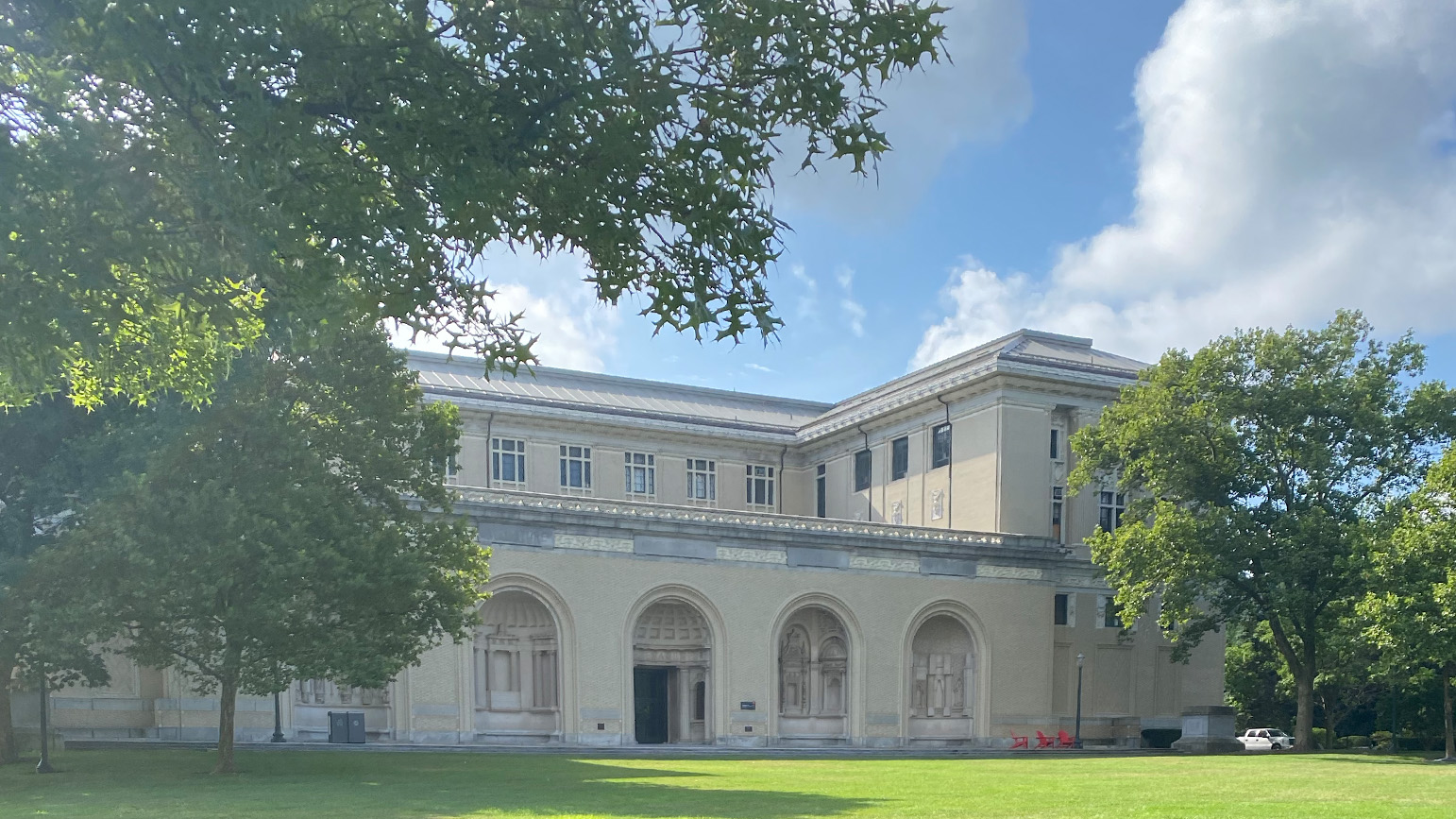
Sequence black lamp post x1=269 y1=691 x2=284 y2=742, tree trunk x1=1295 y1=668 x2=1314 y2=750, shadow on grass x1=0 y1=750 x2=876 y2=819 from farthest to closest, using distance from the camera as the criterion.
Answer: tree trunk x1=1295 y1=668 x2=1314 y2=750 → black lamp post x1=269 y1=691 x2=284 y2=742 → shadow on grass x1=0 y1=750 x2=876 y2=819

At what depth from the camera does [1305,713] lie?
1886 inches

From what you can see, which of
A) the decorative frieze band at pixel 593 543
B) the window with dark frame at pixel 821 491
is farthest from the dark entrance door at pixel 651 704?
the window with dark frame at pixel 821 491

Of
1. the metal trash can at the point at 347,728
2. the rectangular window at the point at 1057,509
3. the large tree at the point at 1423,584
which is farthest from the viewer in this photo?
the rectangular window at the point at 1057,509

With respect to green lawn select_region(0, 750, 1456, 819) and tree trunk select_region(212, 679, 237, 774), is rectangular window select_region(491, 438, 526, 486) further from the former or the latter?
tree trunk select_region(212, 679, 237, 774)

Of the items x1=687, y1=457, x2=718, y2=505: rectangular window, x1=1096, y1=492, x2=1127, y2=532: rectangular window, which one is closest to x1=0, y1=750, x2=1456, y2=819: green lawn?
x1=1096, y1=492, x2=1127, y2=532: rectangular window

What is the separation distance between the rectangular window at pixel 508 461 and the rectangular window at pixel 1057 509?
21160 millimetres

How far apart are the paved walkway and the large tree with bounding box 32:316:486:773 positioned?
7.16 metres

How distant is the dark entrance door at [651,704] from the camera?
51719mm

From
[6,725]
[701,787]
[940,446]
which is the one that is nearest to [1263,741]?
[940,446]

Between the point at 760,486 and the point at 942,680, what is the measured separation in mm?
13992

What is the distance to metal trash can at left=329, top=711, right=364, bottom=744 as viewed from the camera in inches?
1682

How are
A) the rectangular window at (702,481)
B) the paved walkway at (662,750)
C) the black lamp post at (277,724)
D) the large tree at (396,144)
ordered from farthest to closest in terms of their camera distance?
the rectangular window at (702,481)
the black lamp post at (277,724)
the paved walkway at (662,750)
the large tree at (396,144)

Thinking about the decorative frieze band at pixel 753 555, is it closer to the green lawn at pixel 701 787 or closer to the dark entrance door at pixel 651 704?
the dark entrance door at pixel 651 704

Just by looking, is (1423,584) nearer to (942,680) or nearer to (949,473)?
(942,680)
